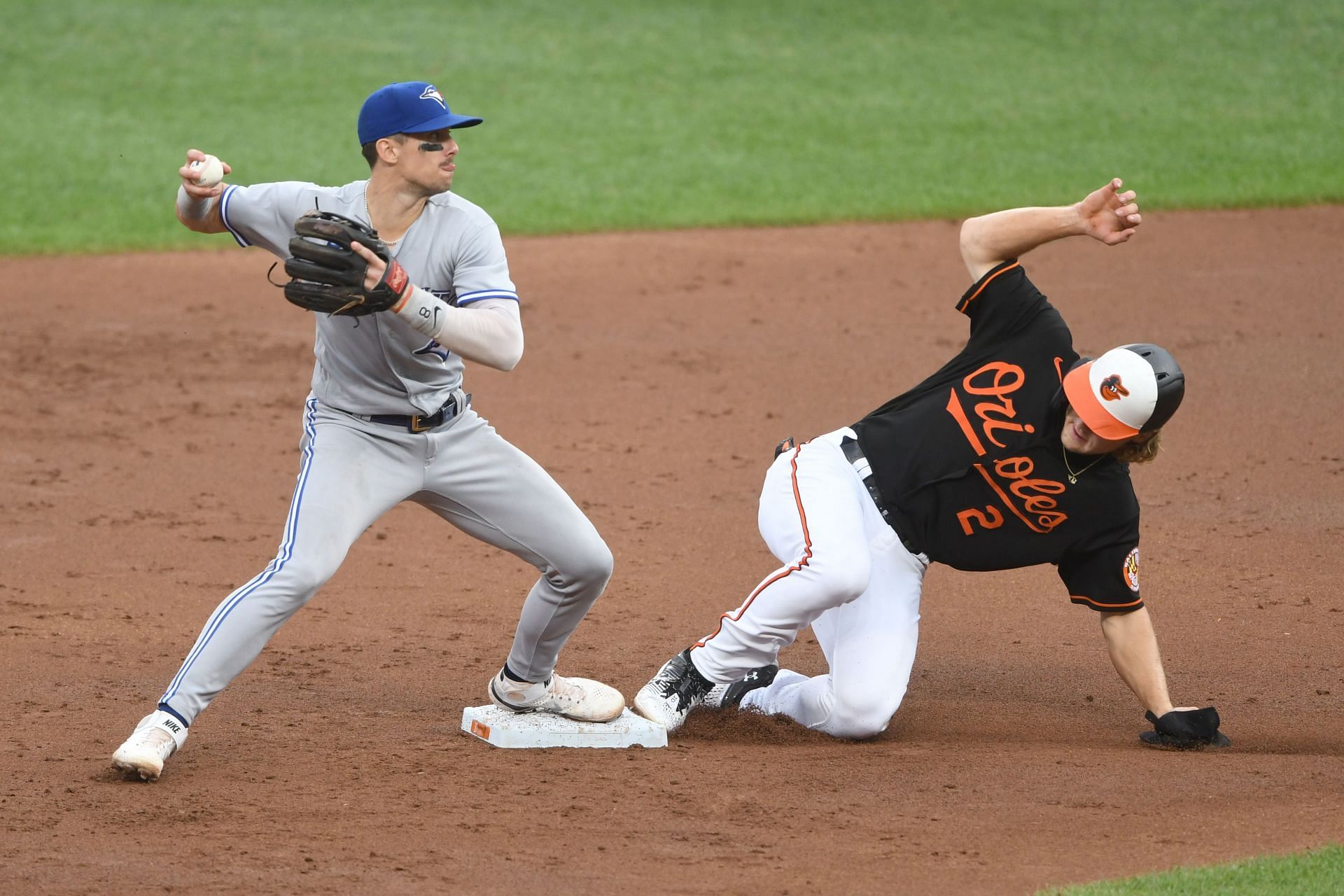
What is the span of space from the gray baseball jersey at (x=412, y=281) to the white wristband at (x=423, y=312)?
0.22 meters

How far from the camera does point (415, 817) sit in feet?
13.2

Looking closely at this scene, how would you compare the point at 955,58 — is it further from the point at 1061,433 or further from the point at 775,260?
the point at 1061,433

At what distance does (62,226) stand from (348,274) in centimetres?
925

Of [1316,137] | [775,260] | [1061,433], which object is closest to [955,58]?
[1316,137]

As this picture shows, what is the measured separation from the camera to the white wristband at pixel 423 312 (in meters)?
3.98

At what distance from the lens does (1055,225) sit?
461 centimetres

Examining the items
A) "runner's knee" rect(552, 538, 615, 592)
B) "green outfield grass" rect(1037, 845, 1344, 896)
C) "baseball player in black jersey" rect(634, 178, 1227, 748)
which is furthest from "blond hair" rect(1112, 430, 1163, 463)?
"runner's knee" rect(552, 538, 615, 592)

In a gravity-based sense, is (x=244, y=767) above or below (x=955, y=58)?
below

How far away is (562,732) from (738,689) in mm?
688

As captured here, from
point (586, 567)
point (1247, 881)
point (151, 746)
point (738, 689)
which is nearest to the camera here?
point (1247, 881)

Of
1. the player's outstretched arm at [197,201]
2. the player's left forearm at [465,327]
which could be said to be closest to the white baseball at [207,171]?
the player's outstretched arm at [197,201]

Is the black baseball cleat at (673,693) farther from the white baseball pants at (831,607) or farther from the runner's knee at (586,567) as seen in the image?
the runner's knee at (586,567)

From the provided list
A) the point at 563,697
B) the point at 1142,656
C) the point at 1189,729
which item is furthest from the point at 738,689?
the point at 1189,729

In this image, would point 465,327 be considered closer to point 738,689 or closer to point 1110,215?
point 738,689
